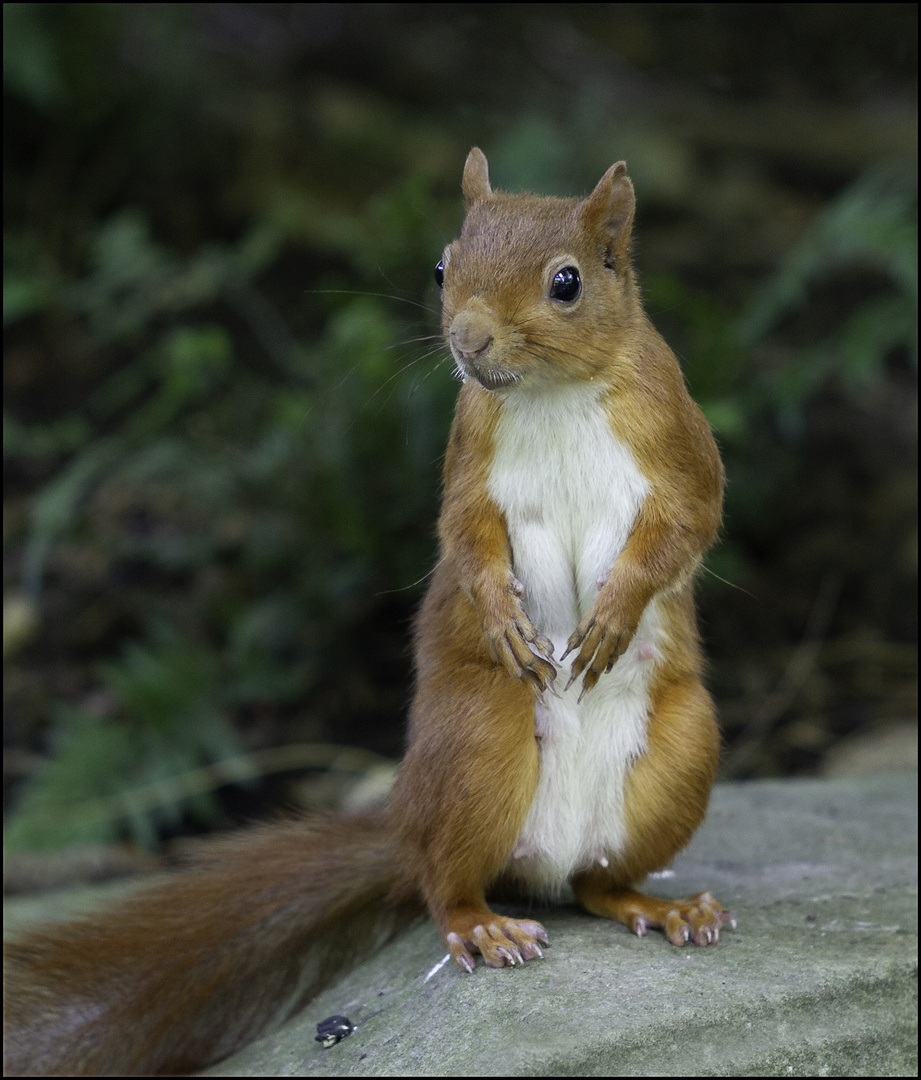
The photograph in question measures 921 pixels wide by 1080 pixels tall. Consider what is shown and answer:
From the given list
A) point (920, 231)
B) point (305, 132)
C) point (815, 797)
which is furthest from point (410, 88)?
point (815, 797)

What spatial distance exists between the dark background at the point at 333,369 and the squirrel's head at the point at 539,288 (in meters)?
0.86

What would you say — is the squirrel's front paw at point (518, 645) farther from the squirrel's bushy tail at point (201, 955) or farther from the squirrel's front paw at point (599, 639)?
the squirrel's bushy tail at point (201, 955)

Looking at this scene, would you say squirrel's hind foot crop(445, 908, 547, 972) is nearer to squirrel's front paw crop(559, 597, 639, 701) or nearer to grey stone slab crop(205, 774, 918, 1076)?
grey stone slab crop(205, 774, 918, 1076)

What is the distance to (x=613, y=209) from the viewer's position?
270cm

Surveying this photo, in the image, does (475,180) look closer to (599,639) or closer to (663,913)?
(599,639)

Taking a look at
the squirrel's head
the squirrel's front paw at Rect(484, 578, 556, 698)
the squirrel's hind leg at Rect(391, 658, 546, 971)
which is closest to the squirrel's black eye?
the squirrel's head

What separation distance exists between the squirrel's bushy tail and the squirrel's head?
1.28 metres

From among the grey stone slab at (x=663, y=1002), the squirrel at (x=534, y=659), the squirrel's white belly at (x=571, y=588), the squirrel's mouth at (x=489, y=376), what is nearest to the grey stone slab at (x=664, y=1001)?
the grey stone slab at (x=663, y=1002)

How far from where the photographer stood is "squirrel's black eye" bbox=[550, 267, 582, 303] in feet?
8.39

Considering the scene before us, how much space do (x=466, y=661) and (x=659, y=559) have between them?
19.9 inches

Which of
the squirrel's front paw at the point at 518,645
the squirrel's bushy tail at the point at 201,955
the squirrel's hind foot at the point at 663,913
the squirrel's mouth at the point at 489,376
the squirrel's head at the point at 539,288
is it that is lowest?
the squirrel's bushy tail at the point at 201,955

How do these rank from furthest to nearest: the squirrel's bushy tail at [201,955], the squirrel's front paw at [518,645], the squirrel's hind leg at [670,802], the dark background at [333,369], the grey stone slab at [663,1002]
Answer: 1. the dark background at [333,369]
2. the squirrel's bushy tail at [201,955]
3. the squirrel's hind leg at [670,802]
4. the squirrel's front paw at [518,645]
5. the grey stone slab at [663,1002]

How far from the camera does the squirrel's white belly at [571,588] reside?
2.67 m

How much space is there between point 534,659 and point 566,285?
802 mm
